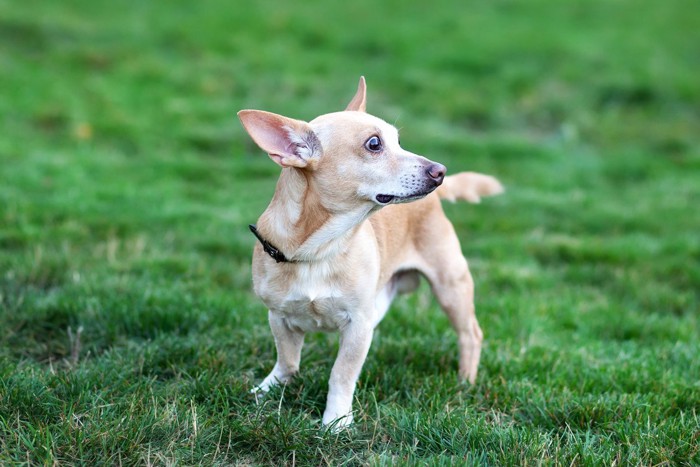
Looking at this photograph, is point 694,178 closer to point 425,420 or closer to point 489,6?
point 425,420

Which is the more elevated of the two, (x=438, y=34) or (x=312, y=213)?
(x=438, y=34)

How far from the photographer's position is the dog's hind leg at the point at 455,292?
4.77m

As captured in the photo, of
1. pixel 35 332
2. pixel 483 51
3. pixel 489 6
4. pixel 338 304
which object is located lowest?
pixel 35 332

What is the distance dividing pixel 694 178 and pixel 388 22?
7336mm

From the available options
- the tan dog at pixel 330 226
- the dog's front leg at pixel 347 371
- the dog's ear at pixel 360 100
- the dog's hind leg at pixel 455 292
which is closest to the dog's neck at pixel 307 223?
the tan dog at pixel 330 226

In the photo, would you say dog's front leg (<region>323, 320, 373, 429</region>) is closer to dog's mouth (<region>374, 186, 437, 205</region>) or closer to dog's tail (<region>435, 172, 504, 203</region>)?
dog's mouth (<region>374, 186, 437, 205</region>)

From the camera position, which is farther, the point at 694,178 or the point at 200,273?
the point at 694,178

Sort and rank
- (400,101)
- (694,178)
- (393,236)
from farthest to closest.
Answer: (400,101) < (694,178) < (393,236)

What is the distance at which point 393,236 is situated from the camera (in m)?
4.57

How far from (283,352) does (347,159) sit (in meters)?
1.07

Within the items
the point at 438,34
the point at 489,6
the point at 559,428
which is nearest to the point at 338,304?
the point at 559,428

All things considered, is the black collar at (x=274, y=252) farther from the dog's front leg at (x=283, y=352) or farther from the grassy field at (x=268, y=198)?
the grassy field at (x=268, y=198)

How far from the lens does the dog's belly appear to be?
3979 mm

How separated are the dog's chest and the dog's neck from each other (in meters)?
0.09
